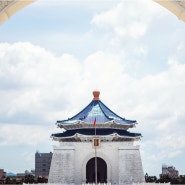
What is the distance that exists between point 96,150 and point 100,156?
0.45m

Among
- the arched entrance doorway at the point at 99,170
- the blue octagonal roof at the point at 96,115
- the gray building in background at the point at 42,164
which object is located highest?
the gray building in background at the point at 42,164

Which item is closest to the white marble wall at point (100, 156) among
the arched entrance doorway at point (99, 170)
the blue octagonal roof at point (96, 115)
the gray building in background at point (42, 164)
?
the blue octagonal roof at point (96, 115)

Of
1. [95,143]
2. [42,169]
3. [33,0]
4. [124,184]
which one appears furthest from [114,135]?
[42,169]

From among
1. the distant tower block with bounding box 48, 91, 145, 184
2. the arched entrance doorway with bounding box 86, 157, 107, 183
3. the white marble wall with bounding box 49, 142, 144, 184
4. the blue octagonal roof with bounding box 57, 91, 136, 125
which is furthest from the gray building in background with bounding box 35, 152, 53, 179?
the white marble wall with bounding box 49, 142, 144, 184

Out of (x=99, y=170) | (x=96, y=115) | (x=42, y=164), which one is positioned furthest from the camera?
(x=42, y=164)

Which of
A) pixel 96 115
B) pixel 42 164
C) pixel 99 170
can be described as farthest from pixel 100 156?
pixel 42 164

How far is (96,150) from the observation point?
27453 millimetres

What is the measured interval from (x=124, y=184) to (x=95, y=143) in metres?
3.03

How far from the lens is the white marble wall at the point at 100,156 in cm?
2661

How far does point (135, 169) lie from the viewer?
26.6 metres

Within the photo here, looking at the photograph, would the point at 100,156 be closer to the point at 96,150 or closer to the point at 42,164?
the point at 96,150

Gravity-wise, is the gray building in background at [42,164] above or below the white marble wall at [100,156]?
above

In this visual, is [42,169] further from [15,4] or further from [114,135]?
[15,4]

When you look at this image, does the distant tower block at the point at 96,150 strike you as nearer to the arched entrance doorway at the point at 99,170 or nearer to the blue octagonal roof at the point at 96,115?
the blue octagonal roof at the point at 96,115
